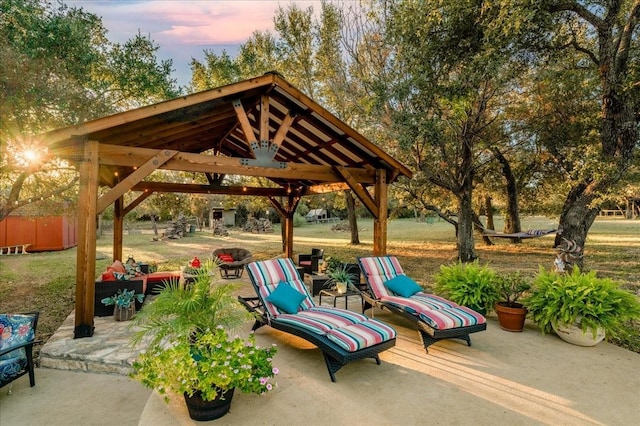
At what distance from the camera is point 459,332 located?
178 inches

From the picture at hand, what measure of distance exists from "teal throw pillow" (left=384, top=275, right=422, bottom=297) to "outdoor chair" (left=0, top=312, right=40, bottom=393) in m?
4.78

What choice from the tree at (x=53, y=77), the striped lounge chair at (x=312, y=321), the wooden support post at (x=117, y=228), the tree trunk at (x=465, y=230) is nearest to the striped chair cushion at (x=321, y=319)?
the striped lounge chair at (x=312, y=321)

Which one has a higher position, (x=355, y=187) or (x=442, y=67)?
(x=442, y=67)

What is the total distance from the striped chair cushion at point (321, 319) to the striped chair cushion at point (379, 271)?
4.34ft

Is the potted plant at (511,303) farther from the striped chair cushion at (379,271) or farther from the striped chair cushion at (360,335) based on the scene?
the striped chair cushion at (360,335)

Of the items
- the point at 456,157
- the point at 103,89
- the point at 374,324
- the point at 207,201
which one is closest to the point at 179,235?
Answer: the point at 207,201

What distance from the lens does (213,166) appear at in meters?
6.32

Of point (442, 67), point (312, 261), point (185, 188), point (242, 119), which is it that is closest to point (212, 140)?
point (185, 188)

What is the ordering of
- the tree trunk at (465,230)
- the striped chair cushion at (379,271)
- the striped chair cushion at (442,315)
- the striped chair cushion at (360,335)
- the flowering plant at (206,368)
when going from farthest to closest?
1. the tree trunk at (465,230)
2. the striped chair cushion at (379,271)
3. the striped chair cushion at (442,315)
4. the striped chair cushion at (360,335)
5. the flowering plant at (206,368)

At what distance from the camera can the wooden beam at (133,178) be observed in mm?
5074

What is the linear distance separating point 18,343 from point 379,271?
16.2ft

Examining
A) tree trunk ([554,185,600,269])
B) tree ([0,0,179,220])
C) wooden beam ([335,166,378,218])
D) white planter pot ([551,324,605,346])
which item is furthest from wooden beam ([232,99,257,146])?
tree trunk ([554,185,600,269])

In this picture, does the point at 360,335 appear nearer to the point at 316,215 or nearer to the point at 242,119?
the point at 242,119

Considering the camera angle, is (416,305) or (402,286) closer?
(416,305)
